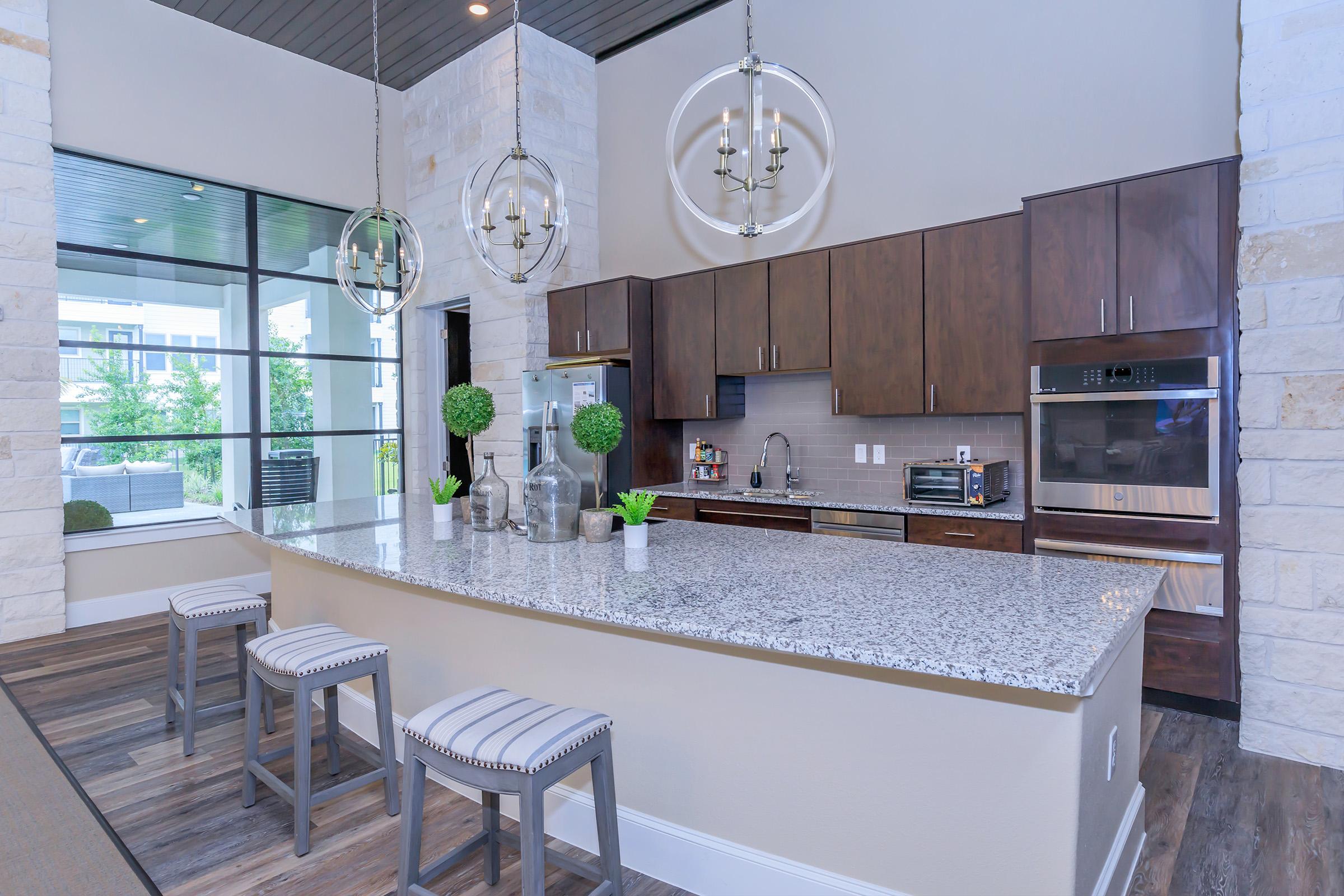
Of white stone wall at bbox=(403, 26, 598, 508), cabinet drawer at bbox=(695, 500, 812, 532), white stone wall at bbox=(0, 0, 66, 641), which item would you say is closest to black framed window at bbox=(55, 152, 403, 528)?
white stone wall at bbox=(0, 0, 66, 641)

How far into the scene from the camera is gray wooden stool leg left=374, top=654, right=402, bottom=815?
2.26 meters

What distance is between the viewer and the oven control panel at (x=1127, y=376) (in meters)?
2.90

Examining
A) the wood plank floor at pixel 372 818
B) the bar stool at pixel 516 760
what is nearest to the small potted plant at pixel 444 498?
the wood plank floor at pixel 372 818

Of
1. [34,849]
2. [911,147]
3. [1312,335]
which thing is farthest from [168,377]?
[1312,335]

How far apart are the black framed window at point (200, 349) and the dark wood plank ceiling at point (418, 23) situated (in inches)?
45.2

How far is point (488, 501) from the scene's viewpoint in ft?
9.04

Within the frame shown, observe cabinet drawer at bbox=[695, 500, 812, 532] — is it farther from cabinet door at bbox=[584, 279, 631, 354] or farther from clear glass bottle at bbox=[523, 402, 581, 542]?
clear glass bottle at bbox=[523, 402, 581, 542]

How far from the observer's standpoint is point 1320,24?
8.57 feet

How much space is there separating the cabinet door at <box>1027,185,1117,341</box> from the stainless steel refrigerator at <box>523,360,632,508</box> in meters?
2.60

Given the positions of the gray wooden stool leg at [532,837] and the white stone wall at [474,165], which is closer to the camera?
the gray wooden stool leg at [532,837]

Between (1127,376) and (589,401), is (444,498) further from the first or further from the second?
(1127,376)

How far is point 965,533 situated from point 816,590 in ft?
6.64

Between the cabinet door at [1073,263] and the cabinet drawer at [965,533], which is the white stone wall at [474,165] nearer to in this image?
the cabinet drawer at [965,533]

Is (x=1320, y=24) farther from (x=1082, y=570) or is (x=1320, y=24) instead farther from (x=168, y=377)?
(x=168, y=377)
